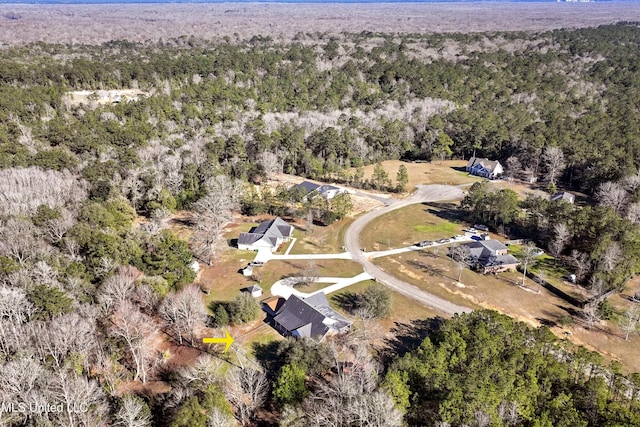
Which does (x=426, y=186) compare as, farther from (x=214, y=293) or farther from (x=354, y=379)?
(x=354, y=379)

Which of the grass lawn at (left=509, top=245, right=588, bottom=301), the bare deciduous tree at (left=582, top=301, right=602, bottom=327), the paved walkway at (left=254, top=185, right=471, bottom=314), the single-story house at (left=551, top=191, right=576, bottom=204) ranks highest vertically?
the single-story house at (left=551, top=191, right=576, bottom=204)

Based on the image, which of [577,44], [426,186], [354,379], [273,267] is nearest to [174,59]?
[426,186]

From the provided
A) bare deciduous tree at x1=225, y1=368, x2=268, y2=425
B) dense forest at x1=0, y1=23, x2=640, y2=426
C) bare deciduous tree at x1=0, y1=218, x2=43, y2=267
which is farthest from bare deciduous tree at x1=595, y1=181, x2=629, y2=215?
bare deciduous tree at x1=0, y1=218, x2=43, y2=267

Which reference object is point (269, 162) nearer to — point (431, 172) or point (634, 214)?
point (431, 172)

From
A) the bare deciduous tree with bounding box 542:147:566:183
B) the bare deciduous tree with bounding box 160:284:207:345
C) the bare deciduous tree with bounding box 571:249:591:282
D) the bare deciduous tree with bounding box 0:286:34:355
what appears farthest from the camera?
the bare deciduous tree with bounding box 542:147:566:183

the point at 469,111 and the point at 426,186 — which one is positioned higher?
the point at 469,111

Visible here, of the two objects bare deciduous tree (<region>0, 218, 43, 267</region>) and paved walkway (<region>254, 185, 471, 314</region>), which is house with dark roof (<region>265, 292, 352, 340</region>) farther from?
bare deciduous tree (<region>0, 218, 43, 267</region>)
